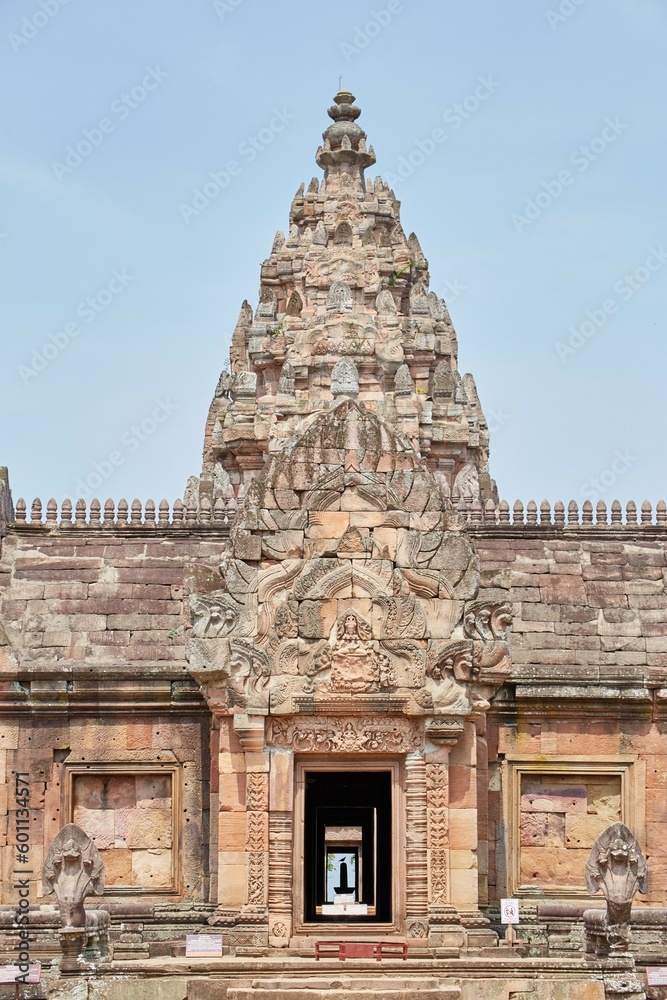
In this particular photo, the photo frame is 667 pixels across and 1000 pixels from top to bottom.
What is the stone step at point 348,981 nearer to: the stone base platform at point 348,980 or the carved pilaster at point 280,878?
the stone base platform at point 348,980

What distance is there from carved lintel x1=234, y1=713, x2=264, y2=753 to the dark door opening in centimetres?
92

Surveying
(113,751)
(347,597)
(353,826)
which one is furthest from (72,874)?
(353,826)

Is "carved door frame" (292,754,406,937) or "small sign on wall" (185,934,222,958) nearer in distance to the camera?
"small sign on wall" (185,934,222,958)

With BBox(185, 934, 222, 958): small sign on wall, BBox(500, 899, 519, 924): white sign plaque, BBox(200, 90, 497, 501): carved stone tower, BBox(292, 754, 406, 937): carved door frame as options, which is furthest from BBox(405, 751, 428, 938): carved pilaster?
BBox(200, 90, 497, 501): carved stone tower

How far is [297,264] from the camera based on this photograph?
42594 mm

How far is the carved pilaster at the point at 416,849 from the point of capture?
21.9m

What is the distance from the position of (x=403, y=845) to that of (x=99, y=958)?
3.50 m

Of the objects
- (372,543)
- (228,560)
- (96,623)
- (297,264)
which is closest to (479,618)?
(372,543)

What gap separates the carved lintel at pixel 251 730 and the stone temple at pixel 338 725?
0.02 metres

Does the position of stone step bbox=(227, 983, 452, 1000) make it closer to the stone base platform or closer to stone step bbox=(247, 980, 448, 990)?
the stone base platform

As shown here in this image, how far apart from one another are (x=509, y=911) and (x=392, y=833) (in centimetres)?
167

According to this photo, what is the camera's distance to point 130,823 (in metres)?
24.4

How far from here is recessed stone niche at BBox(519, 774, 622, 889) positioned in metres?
24.3

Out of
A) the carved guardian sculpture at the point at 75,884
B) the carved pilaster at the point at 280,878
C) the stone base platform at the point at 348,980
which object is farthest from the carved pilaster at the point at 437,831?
the carved guardian sculpture at the point at 75,884
